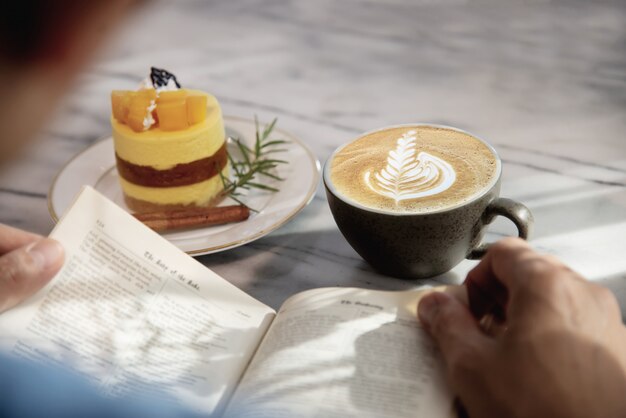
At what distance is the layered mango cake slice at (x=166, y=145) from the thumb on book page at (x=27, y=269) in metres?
0.32

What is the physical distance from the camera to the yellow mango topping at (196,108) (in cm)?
114

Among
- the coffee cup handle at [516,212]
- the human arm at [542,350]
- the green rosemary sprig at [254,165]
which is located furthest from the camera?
the green rosemary sprig at [254,165]

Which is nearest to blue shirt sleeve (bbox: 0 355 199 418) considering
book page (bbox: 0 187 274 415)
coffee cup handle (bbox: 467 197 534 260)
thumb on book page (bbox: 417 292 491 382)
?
book page (bbox: 0 187 274 415)

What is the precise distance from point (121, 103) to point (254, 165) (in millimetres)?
236

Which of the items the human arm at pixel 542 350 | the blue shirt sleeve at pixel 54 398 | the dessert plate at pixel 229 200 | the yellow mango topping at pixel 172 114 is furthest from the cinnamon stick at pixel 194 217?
the human arm at pixel 542 350

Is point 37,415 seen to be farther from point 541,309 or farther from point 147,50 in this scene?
point 147,50

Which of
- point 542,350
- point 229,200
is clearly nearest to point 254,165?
point 229,200

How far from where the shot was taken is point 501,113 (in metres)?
1.41

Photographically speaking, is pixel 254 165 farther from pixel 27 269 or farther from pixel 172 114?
pixel 27 269

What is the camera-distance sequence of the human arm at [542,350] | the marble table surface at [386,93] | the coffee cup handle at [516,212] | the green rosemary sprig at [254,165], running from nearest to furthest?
the human arm at [542,350], the coffee cup handle at [516,212], the marble table surface at [386,93], the green rosemary sprig at [254,165]

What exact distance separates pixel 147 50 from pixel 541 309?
1.31 m

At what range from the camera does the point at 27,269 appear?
0.80m

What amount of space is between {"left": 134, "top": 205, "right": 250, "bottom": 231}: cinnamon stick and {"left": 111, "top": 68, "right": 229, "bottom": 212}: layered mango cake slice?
6 cm

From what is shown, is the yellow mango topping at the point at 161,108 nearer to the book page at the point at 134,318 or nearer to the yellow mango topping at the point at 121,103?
the yellow mango topping at the point at 121,103
